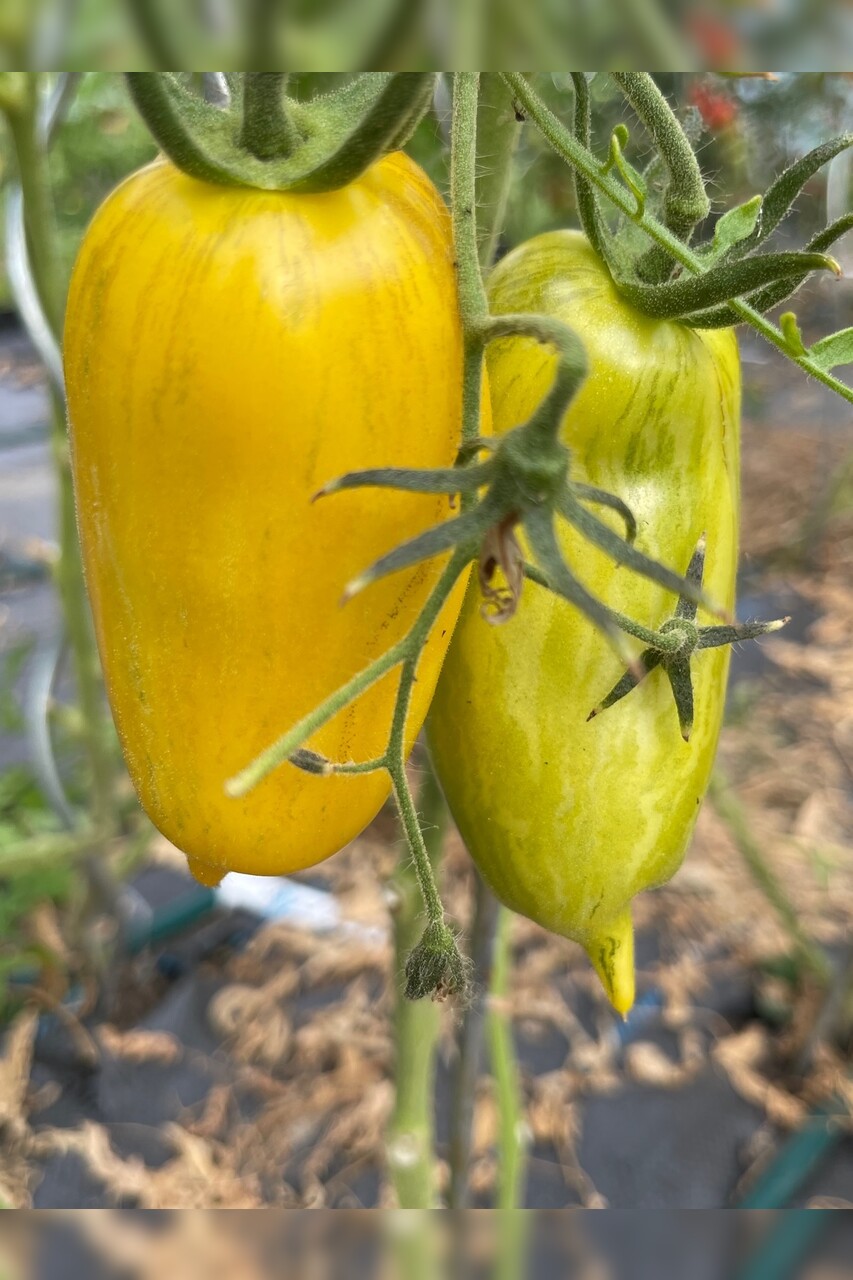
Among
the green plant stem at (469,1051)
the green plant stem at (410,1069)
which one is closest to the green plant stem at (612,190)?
the green plant stem at (410,1069)

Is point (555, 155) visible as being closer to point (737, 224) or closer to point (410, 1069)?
point (737, 224)

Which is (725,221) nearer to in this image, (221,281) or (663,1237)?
(221,281)

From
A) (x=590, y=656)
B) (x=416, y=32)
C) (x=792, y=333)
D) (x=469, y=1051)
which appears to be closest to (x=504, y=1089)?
(x=469, y=1051)

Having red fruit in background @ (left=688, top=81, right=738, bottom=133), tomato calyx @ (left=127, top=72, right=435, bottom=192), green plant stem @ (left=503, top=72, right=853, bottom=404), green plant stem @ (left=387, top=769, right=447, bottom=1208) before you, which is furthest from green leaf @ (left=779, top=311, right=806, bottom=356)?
red fruit in background @ (left=688, top=81, right=738, bottom=133)

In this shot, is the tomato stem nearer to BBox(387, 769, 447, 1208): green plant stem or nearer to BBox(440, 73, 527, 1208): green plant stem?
BBox(440, 73, 527, 1208): green plant stem

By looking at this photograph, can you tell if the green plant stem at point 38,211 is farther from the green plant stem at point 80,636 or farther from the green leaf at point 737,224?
the green leaf at point 737,224

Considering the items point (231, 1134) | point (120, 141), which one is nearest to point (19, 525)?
point (120, 141)
